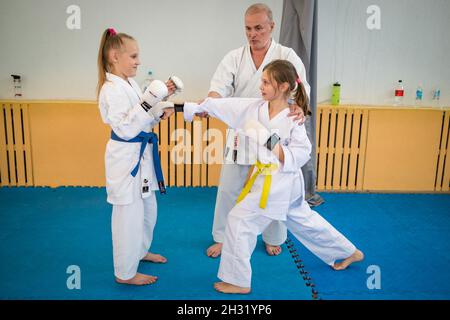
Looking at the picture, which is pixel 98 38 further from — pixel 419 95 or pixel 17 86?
pixel 419 95

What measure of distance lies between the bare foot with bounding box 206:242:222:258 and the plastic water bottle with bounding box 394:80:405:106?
9.01 feet

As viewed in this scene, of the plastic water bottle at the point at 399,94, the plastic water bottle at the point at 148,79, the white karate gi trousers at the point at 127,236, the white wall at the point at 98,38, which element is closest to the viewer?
the white karate gi trousers at the point at 127,236

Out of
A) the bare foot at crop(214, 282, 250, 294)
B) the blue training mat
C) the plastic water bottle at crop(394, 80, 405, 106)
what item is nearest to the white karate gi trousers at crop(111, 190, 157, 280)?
the blue training mat

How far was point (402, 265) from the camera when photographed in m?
2.79

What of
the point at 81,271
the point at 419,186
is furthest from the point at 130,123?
the point at 419,186

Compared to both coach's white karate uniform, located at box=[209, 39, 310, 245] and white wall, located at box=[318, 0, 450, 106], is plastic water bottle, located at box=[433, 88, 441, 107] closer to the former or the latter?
white wall, located at box=[318, 0, 450, 106]

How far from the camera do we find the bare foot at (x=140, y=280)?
245 centimetres

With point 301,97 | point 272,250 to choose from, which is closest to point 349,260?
point 272,250

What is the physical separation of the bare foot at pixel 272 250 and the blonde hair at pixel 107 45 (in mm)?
1573

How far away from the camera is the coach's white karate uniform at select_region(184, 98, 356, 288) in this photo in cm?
234

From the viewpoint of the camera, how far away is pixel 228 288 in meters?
2.41

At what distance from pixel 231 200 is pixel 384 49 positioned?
2.71 meters

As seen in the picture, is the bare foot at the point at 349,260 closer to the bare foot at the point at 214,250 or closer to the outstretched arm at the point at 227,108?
the bare foot at the point at 214,250

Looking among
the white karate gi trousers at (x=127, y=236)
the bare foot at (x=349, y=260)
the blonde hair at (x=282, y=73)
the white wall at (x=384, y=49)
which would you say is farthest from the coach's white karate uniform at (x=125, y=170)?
the white wall at (x=384, y=49)
